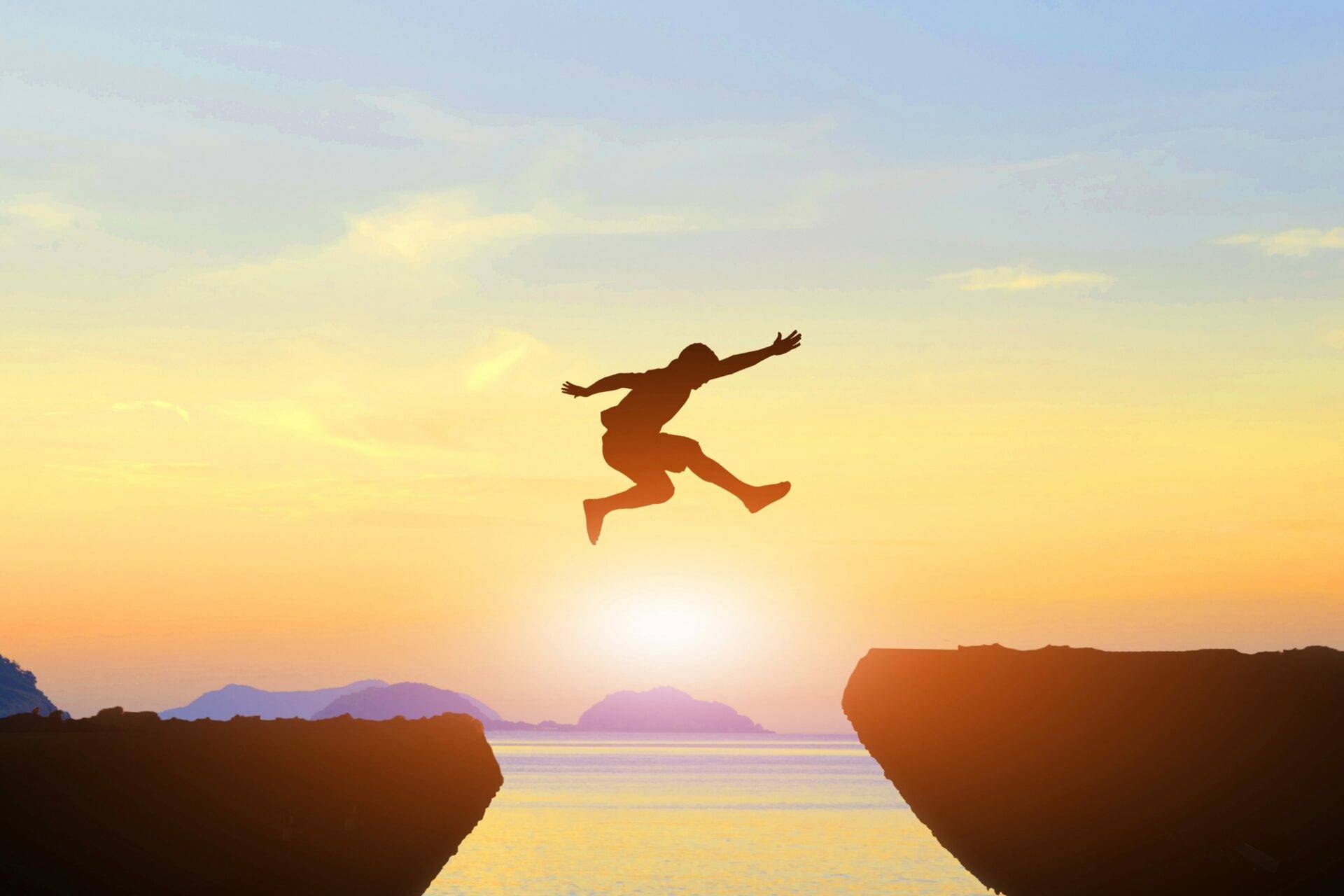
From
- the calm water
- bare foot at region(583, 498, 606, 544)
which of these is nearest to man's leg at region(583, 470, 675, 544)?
bare foot at region(583, 498, 606, 544)

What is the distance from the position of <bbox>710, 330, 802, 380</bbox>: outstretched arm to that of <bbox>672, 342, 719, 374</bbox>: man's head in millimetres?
88

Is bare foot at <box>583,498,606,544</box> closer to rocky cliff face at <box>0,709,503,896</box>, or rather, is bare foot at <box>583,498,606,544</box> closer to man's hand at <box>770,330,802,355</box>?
man's hand at <box>770,330,802,355</box>

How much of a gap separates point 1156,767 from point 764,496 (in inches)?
642

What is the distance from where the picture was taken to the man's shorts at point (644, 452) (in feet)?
44.3

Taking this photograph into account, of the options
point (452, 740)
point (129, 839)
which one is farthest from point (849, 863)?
point (129, 839)

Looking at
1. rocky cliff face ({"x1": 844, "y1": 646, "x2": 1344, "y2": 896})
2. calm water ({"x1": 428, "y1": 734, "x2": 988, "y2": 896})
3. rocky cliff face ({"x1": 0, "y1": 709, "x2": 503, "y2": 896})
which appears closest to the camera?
rocky cliff face ({"x1": 0, "y1": 709, "x2": 503, "y2": 896})

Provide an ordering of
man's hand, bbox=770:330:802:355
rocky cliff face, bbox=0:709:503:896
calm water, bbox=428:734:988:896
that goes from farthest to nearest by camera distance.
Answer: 1. calm water, bbox=428:734:988:896
2. rocky cliff face, bbox=0:709:503:896
3. man's hand, bbox=770:330:802:355

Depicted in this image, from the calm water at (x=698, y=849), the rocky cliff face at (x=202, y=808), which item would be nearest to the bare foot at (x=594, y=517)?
the rocky cliff face at (x=202, y=808)

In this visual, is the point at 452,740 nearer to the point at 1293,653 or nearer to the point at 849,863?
the point at 849,863

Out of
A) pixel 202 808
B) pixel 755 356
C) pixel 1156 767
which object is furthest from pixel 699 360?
pixel 1156 767

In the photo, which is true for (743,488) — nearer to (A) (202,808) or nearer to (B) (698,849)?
(A) (202,808)

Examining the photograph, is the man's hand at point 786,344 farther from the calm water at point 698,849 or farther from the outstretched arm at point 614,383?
the calm water at point 698,849

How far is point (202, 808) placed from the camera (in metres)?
24.3

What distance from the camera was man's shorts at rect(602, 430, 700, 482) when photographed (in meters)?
13.5
